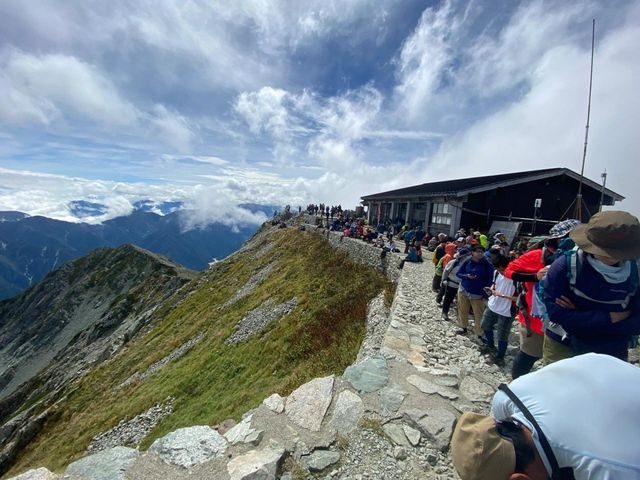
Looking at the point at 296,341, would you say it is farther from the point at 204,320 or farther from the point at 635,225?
the point at 204,320

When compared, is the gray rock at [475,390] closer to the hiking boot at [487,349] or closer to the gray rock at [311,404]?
the hiking boot at [487,349]

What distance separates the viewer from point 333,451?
166 inches

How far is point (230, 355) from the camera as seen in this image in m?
17.9

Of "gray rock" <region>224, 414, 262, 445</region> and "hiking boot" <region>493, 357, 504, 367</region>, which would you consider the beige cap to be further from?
"hiking boot" <region>493, 357, 504, 367</region>

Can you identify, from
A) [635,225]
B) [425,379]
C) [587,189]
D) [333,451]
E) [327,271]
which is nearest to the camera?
[635,225]

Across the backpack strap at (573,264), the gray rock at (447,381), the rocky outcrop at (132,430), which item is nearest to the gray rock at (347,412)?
the gray rock at (447,381)

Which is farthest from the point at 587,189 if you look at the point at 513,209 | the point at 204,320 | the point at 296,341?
the point at 204,320

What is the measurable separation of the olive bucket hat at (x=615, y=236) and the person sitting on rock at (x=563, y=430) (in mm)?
1805

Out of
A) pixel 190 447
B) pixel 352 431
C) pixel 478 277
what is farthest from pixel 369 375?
pixel 478 277

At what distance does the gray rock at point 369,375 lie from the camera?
215 inches

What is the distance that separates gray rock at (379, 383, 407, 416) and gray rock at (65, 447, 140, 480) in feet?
12.0

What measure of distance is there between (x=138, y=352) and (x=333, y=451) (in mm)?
33214

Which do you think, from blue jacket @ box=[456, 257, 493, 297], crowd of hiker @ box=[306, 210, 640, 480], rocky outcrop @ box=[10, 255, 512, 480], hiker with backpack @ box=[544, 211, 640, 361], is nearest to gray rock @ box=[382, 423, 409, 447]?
rocky outcrop @ box=[10, 255, 512, 480]

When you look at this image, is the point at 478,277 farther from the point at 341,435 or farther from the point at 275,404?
the point at 275,404
